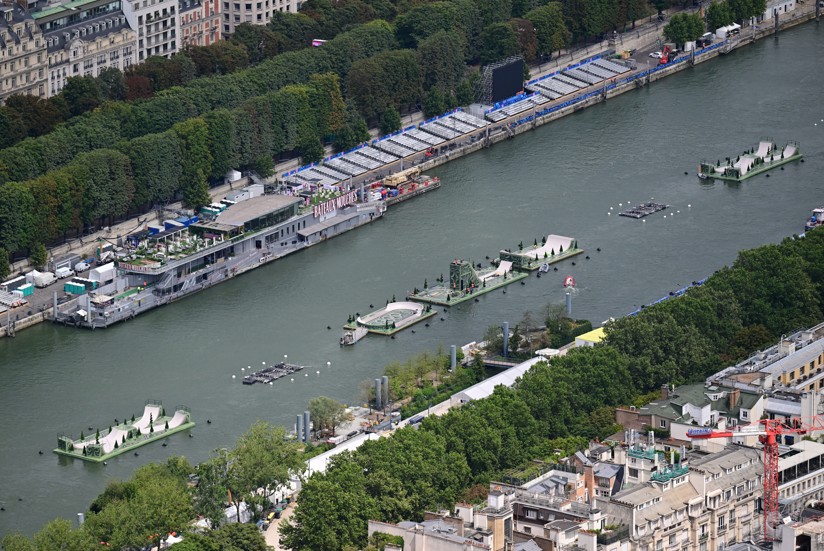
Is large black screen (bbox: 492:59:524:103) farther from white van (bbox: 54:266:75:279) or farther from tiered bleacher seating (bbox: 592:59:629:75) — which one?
white van (bbox: 54:266:75:279)

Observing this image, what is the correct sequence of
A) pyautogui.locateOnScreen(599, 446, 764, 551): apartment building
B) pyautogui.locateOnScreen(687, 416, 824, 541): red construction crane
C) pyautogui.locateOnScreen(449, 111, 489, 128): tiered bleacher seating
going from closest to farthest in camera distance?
1. pyautogui.locateOnScreen(599, 446, 764, 551): apartment building
2. pyautogui.locateOnScreen(687, 416, 824, 541): red construction crane
3. pyautogui.locateOnScreen(449, 111, 489, 128): tiered bleacher seating

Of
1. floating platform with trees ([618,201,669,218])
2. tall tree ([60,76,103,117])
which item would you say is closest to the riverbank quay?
tall tree ([60,76,103,117])

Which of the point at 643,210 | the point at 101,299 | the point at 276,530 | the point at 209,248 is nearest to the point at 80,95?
the point at 209,248

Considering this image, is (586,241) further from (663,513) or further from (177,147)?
(663,513)

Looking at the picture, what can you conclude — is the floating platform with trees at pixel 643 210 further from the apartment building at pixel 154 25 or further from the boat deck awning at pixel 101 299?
the apartment building at pixel 154 25

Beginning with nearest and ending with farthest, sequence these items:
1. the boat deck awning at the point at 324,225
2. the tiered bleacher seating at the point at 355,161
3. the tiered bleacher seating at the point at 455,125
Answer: the boat deck awning at the point at 324,225
the tiered bleacher seating at the point at 355,161
the tiered bleacher seating at the point at 455,125

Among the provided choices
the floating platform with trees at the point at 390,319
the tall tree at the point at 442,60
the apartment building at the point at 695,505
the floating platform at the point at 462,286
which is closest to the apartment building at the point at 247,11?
the tall tree at the point at 442,60

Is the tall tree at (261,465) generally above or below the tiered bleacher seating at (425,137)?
above

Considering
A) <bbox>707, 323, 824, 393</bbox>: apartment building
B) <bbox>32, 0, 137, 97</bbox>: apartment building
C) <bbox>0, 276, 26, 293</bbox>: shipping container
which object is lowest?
<bbox>0, 276, 26, 293</bbox>: shipping container
